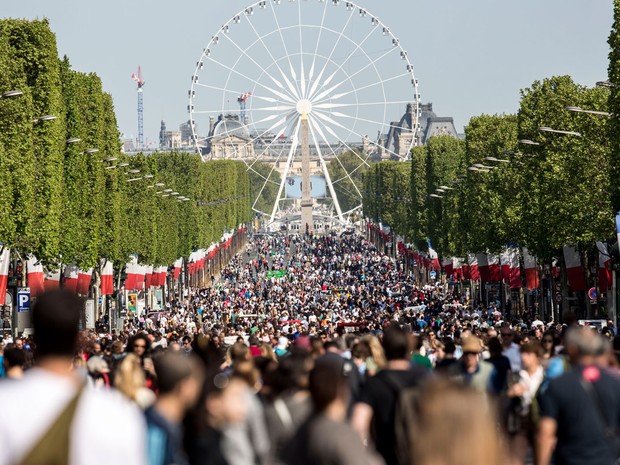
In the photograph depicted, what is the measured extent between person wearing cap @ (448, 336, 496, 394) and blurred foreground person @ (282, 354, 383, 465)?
8238mm

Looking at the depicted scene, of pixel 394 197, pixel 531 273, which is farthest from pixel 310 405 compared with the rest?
pixel 394 197

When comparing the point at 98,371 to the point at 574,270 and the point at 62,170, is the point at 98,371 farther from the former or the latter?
the point at 62,170

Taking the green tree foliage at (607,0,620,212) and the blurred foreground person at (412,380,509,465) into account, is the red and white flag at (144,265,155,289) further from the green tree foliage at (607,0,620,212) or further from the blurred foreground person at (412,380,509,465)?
the blurred foreground person at (412,380,509,465)

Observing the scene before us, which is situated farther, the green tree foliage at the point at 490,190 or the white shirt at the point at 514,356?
the green tree foliage at the point at 490,190

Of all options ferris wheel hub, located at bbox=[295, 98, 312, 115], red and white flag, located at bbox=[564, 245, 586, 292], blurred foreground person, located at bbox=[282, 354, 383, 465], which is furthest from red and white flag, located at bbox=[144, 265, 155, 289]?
blurred foreground person, located at bbox=[282, 354, 383, 465]

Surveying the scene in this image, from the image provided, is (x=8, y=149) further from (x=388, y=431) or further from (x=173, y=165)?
(x=173, y=165)

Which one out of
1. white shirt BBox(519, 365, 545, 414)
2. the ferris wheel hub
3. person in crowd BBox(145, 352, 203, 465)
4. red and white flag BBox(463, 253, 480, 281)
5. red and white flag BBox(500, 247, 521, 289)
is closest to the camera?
person in crowd BBox(145, 352, 203, 465)

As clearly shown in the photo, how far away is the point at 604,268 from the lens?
6066 centimetres

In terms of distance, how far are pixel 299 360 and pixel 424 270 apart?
120m

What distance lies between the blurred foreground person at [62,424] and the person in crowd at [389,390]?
6610mm

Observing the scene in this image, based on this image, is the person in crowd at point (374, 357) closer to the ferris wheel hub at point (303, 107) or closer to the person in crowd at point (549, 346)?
the person in crowd at point (549, 346)

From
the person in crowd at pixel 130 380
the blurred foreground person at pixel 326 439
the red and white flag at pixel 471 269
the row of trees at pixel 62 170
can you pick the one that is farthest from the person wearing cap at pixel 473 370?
the red and white flag at pixel 471 269

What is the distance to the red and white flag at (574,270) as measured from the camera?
194ft

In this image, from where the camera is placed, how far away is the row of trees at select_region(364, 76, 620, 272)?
59.6 m
